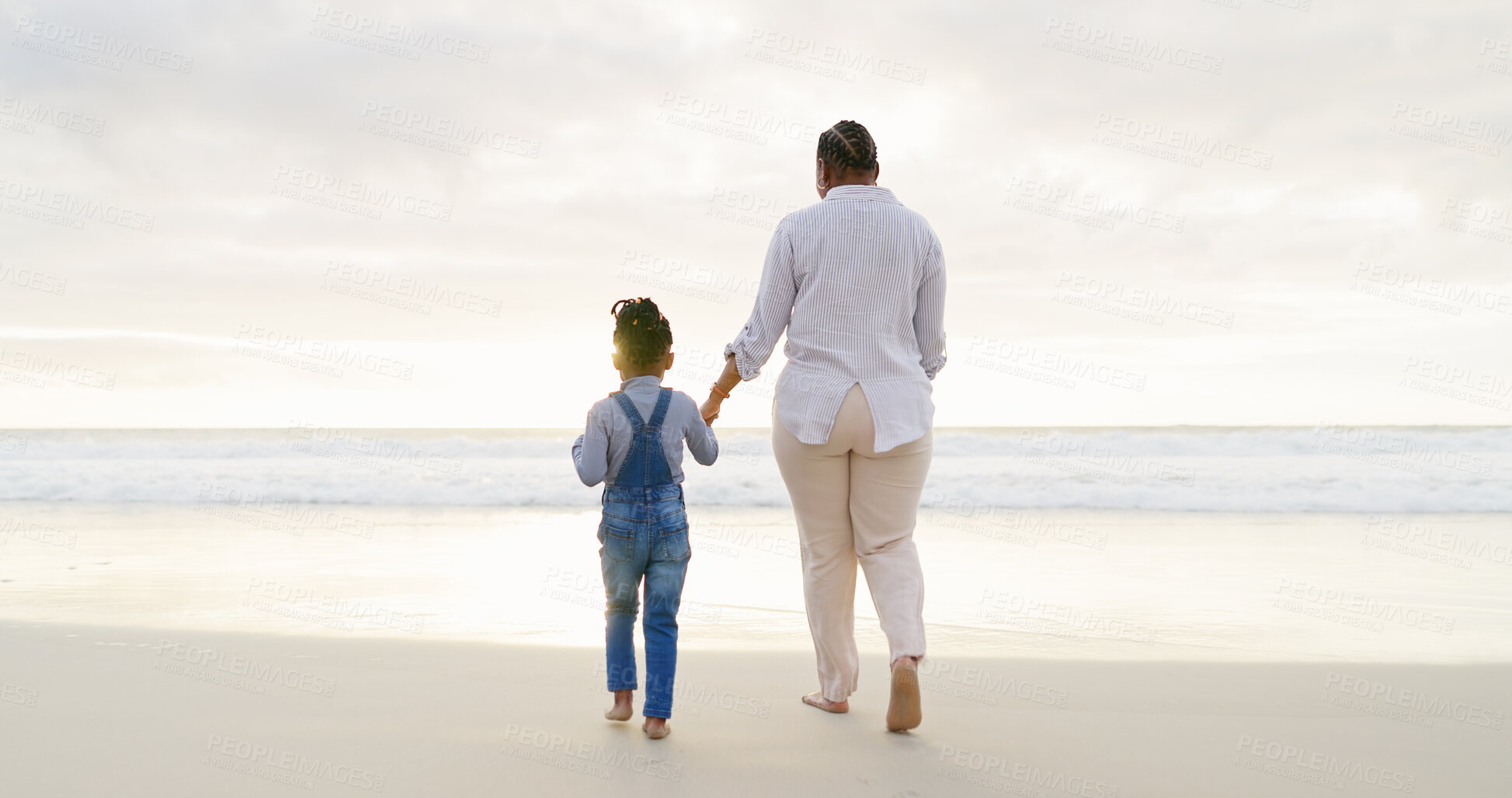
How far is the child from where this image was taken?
273 cm

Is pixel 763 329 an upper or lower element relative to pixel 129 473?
upper

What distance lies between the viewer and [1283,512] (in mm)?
9914

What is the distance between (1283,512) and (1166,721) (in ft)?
26.4

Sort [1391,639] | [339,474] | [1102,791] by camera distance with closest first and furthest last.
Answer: [1102,791], [1391,639], [339,474]

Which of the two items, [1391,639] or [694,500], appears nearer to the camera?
[1391,639]

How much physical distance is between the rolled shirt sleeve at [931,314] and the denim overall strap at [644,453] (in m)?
0.79

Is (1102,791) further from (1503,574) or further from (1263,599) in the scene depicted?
(1503,574)

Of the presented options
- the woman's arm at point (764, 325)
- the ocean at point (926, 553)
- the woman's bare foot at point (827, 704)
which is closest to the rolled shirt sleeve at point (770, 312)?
the woman's arm at point (764, 325)

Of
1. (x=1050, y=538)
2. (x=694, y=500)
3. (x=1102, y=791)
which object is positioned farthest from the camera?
(x=694, y=500)

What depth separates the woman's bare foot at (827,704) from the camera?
3.03 metres

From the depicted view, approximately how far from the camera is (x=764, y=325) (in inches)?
112

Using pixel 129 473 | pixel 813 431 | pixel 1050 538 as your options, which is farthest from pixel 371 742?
pixel 129 473

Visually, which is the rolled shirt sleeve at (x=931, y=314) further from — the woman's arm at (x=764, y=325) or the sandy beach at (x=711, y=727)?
the sandy beach at (x=711, y=727)

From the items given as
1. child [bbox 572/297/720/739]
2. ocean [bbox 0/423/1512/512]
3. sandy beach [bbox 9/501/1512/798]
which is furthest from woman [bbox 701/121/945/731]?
ocean [bbox 0/423/1512/512]
